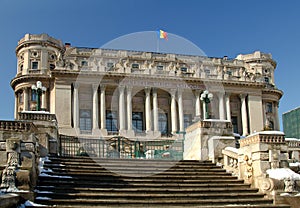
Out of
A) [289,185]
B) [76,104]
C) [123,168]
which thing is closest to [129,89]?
[76,104]

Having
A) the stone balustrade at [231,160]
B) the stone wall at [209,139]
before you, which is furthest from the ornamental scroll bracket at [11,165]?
the stone wall at [209,139]

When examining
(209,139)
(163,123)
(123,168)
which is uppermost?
(163,123)

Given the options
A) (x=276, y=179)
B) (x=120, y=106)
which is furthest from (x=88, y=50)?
(x=276, y=179)

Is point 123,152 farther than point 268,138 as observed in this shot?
Yes

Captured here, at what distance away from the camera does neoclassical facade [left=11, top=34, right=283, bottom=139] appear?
5447cm

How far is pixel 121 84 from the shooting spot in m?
56.2

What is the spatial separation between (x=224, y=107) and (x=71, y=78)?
67.1 feet

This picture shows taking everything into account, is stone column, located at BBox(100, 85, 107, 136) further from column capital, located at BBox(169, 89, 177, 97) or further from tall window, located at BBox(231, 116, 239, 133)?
→ tall window, located at BBox(231, 116, 239, 133)

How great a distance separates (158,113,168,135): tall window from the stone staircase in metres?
37.6

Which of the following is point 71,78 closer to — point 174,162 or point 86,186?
point 174,162

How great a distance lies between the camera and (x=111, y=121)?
2217 inches

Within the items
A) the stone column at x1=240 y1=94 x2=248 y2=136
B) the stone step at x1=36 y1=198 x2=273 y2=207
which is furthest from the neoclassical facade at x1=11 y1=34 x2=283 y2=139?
the stone step at x1=36 y1=198 x2=273 y2=207

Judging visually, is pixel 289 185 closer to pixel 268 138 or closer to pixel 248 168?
pixel 248 168

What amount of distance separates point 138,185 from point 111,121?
41.2 m
